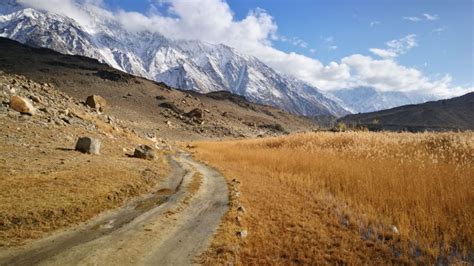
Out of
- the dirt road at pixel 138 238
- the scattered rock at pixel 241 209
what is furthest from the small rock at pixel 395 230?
the dirt road at pixel 138 238

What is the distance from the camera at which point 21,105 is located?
25031mm

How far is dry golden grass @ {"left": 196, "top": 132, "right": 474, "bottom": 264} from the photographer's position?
8664 millimetres

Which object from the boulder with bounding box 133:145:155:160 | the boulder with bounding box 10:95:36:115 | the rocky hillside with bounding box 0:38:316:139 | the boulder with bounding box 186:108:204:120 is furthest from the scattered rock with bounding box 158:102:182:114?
the boulder with bounding box 133:145:155:160

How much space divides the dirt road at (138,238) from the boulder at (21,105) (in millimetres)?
15624

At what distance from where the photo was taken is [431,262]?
26.7 ft

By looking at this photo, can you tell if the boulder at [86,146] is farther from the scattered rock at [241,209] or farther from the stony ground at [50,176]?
the scattered rock at [241,209]

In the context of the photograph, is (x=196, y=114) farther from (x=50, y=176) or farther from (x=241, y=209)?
(x=241, y=209)

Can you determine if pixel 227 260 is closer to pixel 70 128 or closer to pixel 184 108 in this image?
pixel 70 128

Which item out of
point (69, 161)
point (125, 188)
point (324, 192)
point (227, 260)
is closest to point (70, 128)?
point (69, 161)

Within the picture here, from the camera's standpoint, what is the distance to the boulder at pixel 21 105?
24.9m

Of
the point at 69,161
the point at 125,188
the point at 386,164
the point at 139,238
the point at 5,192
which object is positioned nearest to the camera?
the point at 139,238

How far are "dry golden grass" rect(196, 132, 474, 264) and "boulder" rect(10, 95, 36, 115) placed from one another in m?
15.7

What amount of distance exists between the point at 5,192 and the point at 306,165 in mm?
13926

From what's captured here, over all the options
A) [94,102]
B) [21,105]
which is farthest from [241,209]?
[94,102]
